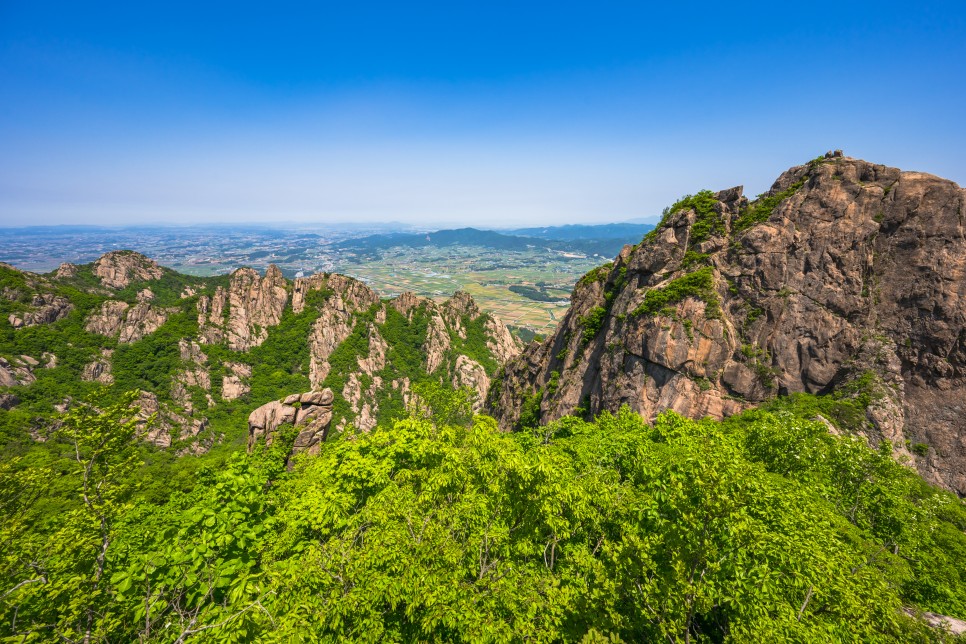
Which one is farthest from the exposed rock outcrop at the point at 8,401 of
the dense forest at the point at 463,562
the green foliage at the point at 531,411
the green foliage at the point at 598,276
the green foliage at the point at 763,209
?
the green foliage at the point at 763,209

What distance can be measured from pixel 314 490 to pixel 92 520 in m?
8.56

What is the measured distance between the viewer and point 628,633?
13688mm

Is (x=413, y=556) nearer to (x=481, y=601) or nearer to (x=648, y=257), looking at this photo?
(x=481, y=601)

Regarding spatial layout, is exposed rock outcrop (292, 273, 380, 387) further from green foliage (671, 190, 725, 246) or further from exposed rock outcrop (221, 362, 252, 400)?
green foliage (671, 190, 725, 246)

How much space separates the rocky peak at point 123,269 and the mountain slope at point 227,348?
145 centimetres

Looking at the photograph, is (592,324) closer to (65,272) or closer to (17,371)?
(17,371)

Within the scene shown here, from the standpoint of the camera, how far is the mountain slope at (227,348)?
291 feet

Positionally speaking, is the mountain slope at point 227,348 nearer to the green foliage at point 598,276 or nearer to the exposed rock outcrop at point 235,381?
the exposed rock outcrop at point 235,381

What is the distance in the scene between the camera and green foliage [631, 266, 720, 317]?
46.9 m

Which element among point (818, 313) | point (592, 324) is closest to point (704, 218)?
A: point (818, 313)

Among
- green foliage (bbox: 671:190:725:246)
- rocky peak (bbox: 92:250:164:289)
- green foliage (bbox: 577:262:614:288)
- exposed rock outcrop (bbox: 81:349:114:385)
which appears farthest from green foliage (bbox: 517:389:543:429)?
rocky peak (bbox: 92:250:164:289)

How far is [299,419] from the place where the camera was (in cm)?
4731

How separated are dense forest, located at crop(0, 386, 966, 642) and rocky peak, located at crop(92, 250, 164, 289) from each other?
205590 mm

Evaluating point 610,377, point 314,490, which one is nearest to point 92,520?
point 314,490
